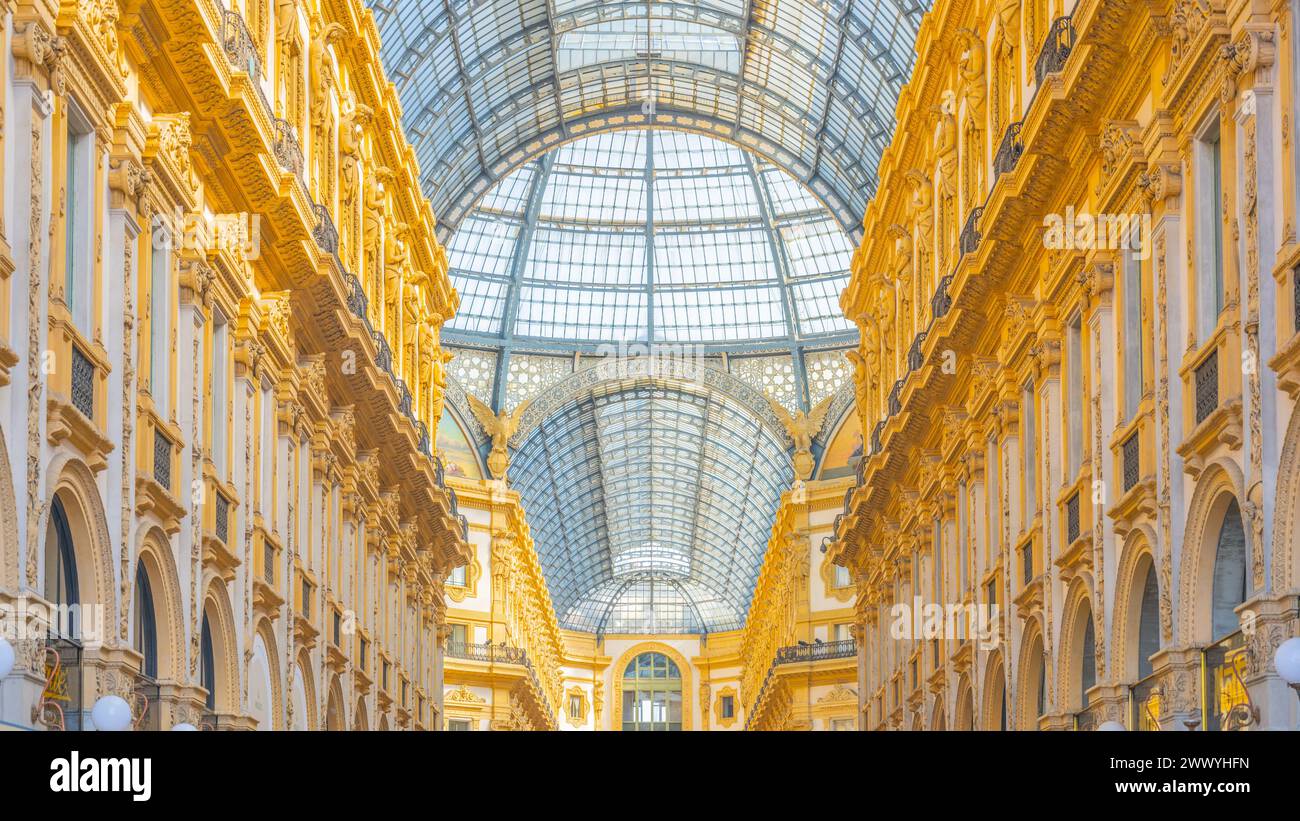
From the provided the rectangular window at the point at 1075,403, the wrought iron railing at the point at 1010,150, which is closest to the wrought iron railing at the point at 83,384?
the rectangular window at the point at 1075,403

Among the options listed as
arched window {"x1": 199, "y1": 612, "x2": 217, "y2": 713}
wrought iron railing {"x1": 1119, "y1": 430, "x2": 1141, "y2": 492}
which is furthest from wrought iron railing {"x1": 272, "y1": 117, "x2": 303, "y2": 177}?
wrought iron railing {"x1": 1119, "y1": 430, "x2": 1141, "y2": 492}

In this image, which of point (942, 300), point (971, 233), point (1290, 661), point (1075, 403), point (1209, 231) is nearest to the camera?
point (1290, 661)

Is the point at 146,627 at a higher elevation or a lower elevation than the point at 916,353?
lower

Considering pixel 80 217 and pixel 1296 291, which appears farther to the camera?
pixel 80 217

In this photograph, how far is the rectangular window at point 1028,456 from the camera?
108ft

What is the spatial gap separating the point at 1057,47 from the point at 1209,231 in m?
7.27

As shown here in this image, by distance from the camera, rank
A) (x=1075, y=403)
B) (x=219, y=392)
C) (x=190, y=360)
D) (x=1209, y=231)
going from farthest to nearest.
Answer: (x=219, y=392) < (x=1075, y=403) < (x=190, y=360) < (x=1209, y=231)

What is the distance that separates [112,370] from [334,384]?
1758cm

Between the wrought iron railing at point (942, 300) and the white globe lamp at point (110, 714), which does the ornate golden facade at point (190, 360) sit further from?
the wrought iron railing at point (942, 300)

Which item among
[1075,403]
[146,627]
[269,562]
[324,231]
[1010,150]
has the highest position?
[1010,150]

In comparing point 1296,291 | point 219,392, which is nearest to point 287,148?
point 219,392

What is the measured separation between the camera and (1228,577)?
855 inches

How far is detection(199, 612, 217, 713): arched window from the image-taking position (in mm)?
29062

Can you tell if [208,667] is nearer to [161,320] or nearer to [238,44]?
[161,320]
